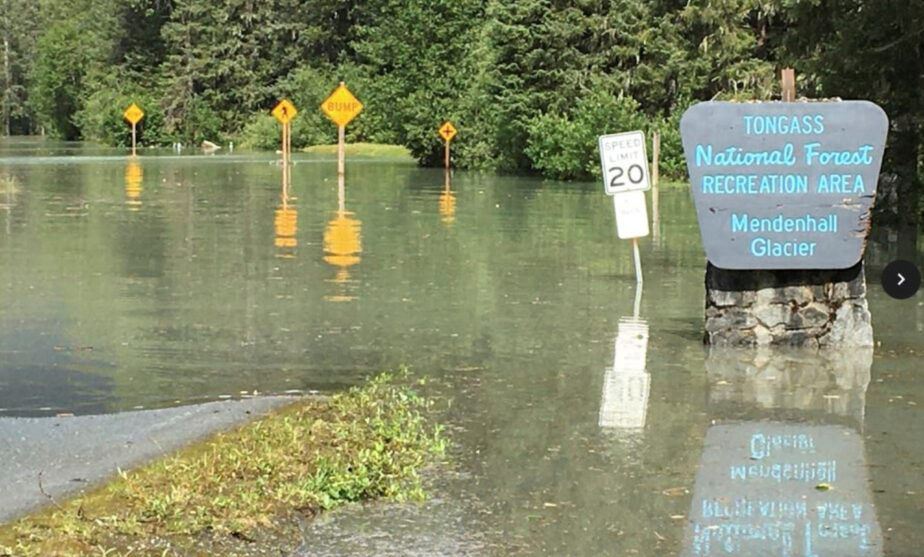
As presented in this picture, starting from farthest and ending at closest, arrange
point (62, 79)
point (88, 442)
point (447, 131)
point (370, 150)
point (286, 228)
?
point (62, 79)
point (370, 150)
point (447, 131)
point (286, 228)
point (88, 442)

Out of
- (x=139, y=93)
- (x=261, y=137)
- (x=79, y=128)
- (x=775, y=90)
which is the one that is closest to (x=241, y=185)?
(x=775, y=90)

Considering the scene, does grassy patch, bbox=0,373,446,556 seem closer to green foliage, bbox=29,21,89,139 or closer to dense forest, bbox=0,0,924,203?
dense forest, bbox=0,0,924,203

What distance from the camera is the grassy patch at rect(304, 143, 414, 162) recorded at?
76938mm

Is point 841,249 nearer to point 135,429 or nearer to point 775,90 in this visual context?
point 135,429

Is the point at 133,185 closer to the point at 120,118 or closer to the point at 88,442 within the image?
the point at 88,442

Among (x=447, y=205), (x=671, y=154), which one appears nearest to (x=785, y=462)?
(x=447, y=205)

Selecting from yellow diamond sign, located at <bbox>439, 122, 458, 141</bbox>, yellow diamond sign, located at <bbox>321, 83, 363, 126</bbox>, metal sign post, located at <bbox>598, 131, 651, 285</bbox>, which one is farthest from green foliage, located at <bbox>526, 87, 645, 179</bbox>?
metal sign post, located at <bbox>598, 131, 651, 285</bbox>

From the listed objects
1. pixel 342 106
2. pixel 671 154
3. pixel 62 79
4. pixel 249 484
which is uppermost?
pixel 62 79

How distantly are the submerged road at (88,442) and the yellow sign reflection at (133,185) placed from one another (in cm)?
2032

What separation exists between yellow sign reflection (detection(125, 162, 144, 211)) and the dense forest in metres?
12.2

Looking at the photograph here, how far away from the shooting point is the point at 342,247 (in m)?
20.7

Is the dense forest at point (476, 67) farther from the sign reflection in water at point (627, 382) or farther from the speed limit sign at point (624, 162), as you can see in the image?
the sign reflection in water at point (627, 382)

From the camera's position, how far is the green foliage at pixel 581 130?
1793 inches

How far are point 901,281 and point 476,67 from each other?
Result: 4642 cm
